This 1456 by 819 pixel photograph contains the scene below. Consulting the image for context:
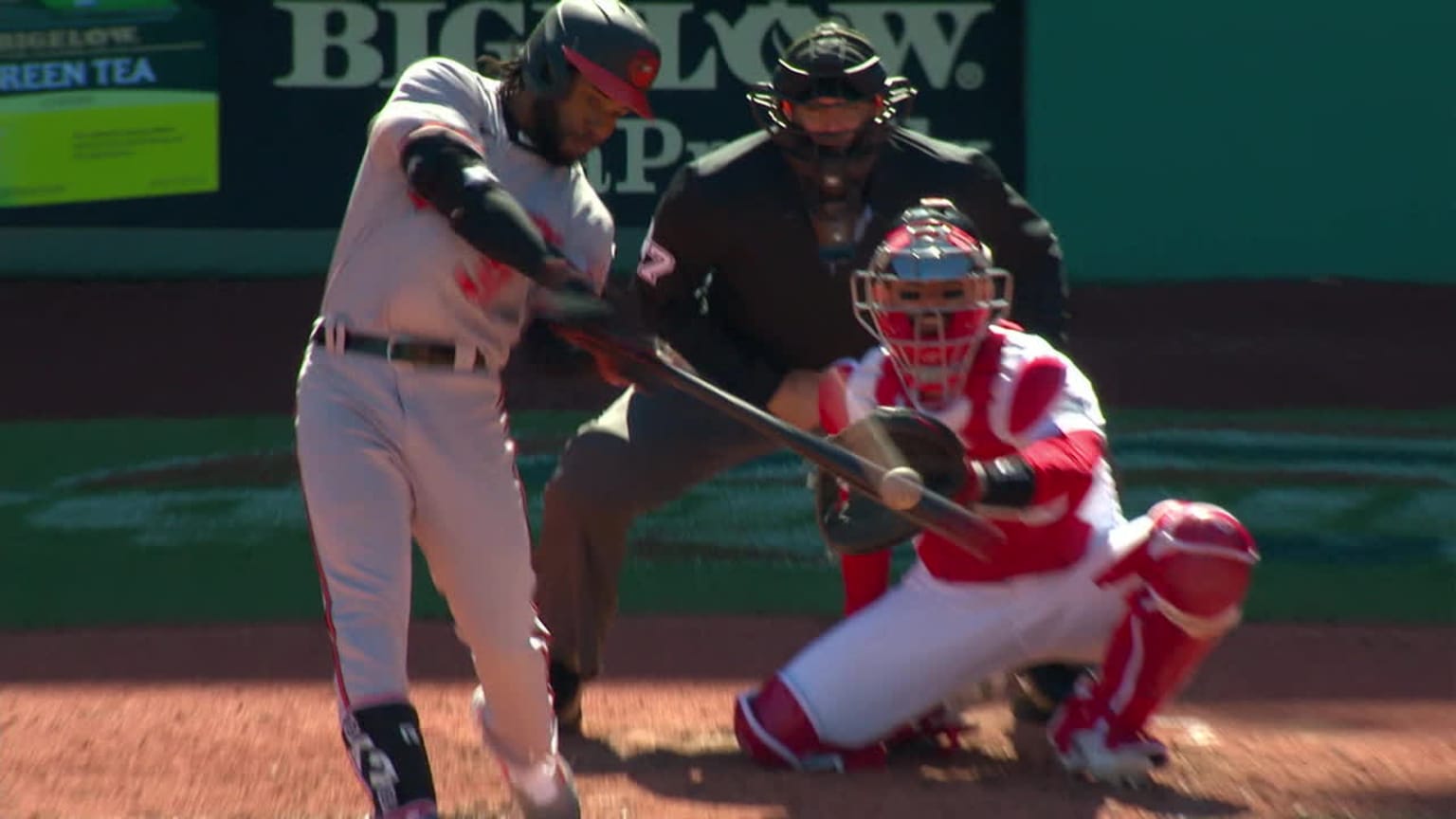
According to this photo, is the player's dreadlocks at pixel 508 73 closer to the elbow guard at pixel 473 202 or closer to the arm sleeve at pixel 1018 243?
the elbow guard at pixel 473 202

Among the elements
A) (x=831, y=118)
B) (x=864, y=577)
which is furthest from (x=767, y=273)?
(x=864, y=577)

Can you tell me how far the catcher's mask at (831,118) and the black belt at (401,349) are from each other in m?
1.73

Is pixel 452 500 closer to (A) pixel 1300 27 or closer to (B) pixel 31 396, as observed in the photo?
(B) pixel 31 396

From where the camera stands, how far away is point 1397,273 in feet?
42.0

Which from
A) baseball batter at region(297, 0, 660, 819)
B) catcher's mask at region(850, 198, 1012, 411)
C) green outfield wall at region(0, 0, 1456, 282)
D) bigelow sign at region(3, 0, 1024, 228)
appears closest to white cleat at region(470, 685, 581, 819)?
baseball batter at region(297, 0, 660, 819)

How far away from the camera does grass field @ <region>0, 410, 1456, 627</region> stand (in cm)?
716

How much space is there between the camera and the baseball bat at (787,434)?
4.23 m

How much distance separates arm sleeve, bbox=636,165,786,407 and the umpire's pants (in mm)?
160

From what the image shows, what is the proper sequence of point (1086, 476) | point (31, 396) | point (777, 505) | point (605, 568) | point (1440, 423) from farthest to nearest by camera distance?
point (31, 396) < point (1440, 423) < point (777, 505) < point (605, 568) < point (1086, 476)

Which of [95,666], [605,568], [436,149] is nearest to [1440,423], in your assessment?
[605,568]

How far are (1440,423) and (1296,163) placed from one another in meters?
3.14

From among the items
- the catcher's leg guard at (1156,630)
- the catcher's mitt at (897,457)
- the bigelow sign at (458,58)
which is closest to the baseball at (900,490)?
the catcher's mitt at (897,457)

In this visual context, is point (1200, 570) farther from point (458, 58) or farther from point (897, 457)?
point (458, 58)

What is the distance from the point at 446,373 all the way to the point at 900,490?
2.96ft
